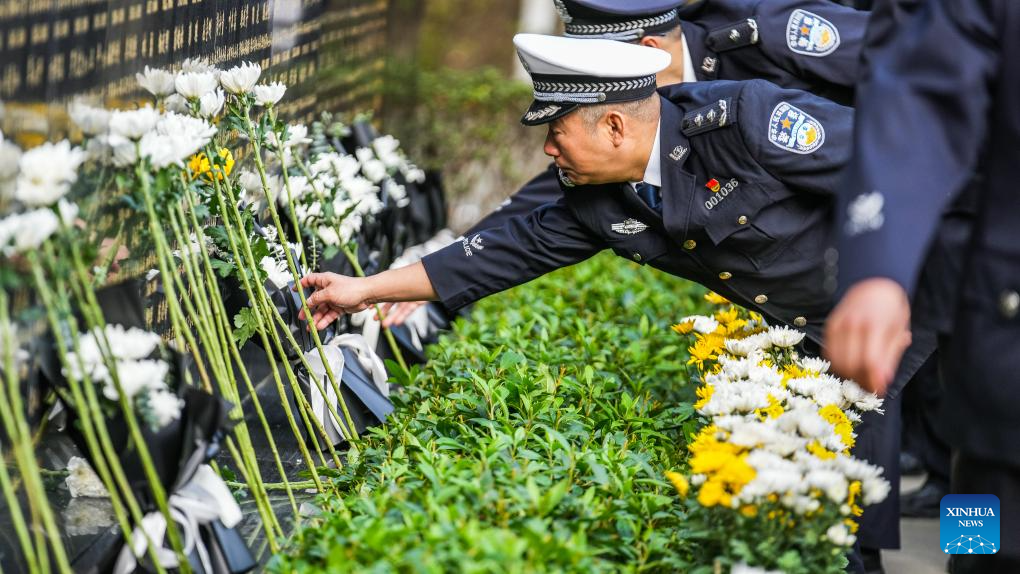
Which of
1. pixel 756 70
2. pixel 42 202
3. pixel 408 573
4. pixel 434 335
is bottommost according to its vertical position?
pixel 434 335

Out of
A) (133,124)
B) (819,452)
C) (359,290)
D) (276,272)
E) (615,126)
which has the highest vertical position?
(133,124)

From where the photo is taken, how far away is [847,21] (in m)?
3.99

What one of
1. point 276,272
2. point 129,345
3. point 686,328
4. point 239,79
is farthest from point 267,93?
point 686,328

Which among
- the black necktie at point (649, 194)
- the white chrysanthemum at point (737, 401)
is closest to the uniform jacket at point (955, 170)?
the white chrysanthemum at point (737, 401)

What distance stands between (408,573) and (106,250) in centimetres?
124

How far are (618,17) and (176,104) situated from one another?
5.31 feet

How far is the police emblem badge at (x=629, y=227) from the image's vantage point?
3.40 meters

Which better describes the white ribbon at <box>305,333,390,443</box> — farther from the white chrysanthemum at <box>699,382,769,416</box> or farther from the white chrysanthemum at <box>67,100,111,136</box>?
the white chrysanthemum at <box>699,382,769,416</box>

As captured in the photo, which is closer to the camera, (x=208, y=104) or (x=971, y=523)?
(x=971, y=523)

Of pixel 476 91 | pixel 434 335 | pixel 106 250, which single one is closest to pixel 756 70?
pixel 434 335

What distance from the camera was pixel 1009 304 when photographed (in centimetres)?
200

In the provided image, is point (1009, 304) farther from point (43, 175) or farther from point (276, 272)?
point (276, 272)

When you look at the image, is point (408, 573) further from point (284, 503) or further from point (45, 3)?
point (45, 3)

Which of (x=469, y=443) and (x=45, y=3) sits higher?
Result: (x=45, y=3)
